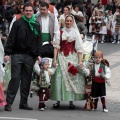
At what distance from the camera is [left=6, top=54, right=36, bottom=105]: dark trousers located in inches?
399

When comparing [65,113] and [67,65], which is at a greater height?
[67,65]

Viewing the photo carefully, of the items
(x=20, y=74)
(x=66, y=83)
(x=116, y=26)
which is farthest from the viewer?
(x=116, y=26)

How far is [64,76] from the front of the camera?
10.4 metres

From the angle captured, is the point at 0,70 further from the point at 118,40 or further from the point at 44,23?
the point at 118,40

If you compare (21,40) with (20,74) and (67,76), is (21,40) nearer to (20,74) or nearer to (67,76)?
(20,74)

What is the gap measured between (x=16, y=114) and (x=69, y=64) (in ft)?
4.47

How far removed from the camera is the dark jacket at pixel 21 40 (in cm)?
1009

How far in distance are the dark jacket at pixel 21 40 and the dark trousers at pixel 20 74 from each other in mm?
106

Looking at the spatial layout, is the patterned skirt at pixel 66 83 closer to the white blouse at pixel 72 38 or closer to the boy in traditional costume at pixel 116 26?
the white blouse at pixel 72 38

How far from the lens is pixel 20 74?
10.2m

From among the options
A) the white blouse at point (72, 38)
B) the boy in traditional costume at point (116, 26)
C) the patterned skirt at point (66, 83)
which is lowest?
the boy in traditional costume at point (116, 26)

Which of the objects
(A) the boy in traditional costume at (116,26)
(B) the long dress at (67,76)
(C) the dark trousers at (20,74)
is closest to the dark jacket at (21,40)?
(C) the dark trousers at (20,74)

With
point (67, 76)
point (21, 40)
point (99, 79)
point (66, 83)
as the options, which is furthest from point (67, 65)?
point (21, 40)

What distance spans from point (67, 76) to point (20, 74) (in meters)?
0.85
